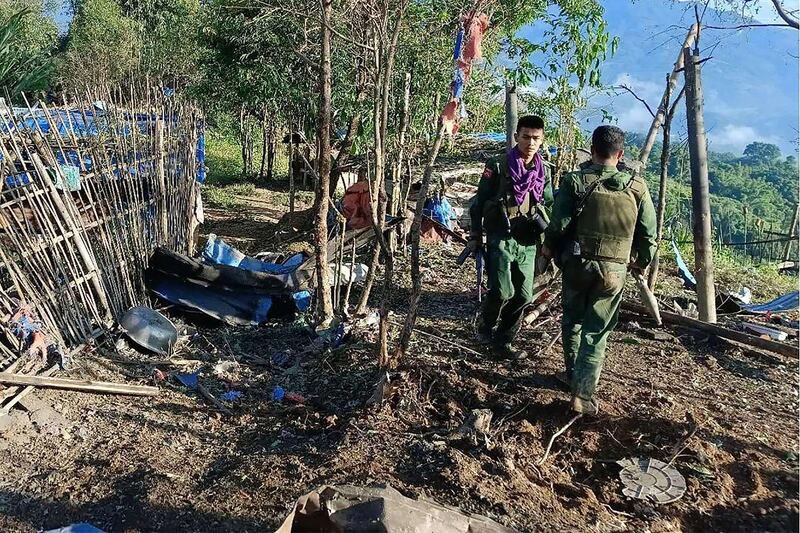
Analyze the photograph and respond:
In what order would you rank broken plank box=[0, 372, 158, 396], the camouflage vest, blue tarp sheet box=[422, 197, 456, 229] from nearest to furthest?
the camouflage vest, broken plank box=[0, 372, 158, 396], blue tarp sheet box=[422, 197, 456, 229]

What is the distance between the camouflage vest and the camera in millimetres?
3145

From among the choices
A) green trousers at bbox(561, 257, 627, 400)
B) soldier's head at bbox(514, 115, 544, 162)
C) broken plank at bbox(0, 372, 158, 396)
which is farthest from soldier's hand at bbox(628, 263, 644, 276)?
broken plank at bbox(0, 372, 158, 396)

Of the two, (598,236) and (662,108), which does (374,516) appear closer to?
(598,236)

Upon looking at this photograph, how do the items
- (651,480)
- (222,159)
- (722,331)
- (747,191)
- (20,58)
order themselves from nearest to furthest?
(651,480) → (722,331) → (747,191) → (20,58) → (222,159)

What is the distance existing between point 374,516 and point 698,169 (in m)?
3.47

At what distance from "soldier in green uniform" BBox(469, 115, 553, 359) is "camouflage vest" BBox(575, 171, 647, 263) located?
635mm

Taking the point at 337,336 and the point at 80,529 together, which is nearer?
the point at 80,529

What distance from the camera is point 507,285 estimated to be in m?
3.89

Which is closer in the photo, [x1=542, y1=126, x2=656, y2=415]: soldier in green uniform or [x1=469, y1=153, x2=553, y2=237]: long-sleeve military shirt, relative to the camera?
[x1=542, y1=126, x2=656, y2=415]: soldier in green uniform

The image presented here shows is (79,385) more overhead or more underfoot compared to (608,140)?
more underfoot

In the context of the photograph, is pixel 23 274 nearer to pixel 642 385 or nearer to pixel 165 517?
pixel 165 517

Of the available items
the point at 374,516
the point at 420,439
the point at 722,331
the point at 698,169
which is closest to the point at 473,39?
the point at 698,169

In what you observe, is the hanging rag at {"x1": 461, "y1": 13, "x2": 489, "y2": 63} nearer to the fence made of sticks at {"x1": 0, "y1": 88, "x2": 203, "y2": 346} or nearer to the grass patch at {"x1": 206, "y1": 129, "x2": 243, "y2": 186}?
the fence made of sticks at {"x1": 0, "y1": 88, "x2": 203, "y2": 346}

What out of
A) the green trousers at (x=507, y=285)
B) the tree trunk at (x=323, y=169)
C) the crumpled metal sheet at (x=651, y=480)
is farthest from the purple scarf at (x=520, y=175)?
the crumpled metal sheet at (x=651, y=480)
